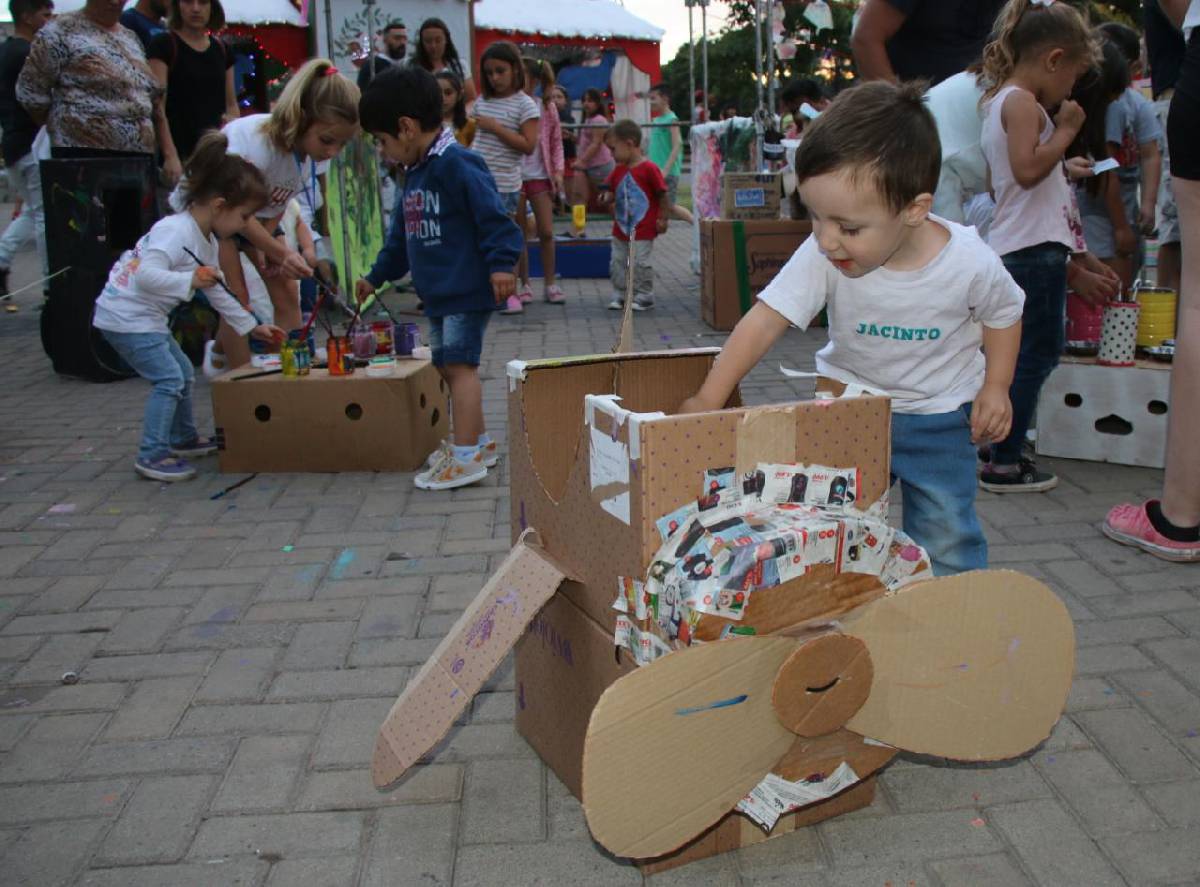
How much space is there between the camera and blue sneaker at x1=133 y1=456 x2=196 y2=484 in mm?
4703

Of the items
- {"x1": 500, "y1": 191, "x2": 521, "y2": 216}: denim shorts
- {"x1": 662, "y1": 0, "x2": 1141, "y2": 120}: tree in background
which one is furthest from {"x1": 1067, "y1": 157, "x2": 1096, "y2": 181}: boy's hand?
{"x1": 662, "y1": 0, "x2": 1141, "y2": 120}: tree in background

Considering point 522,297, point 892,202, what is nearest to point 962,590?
point 892,202

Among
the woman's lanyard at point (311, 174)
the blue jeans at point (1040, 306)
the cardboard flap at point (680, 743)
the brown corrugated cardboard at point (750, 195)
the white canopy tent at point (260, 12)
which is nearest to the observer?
the cardboard flap at point (680, 743)

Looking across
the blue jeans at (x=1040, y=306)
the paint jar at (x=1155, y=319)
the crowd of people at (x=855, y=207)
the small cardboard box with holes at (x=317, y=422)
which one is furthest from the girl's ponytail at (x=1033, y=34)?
the small cardboard box with holes at (x=317, y=422)

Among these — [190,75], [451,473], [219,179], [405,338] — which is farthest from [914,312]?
[190,75]

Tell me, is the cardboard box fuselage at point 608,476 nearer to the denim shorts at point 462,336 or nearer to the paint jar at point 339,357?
the denim shorts at point 462,336

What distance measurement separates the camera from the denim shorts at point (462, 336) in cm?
440

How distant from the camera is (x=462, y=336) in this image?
4.42 meters

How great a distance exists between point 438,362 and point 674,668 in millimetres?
2953

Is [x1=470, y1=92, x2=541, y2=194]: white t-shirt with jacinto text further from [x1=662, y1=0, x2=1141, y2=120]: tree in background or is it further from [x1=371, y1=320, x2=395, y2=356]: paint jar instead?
[x1=662, y1=0, x2=1141, y2=120]: tree in background

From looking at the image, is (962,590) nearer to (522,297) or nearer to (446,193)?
(446,193)

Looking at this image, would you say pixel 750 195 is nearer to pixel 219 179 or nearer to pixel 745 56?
pixel 219 179

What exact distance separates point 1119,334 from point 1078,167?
743 millimetres

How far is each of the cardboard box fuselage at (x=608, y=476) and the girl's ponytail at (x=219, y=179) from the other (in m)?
2.82
